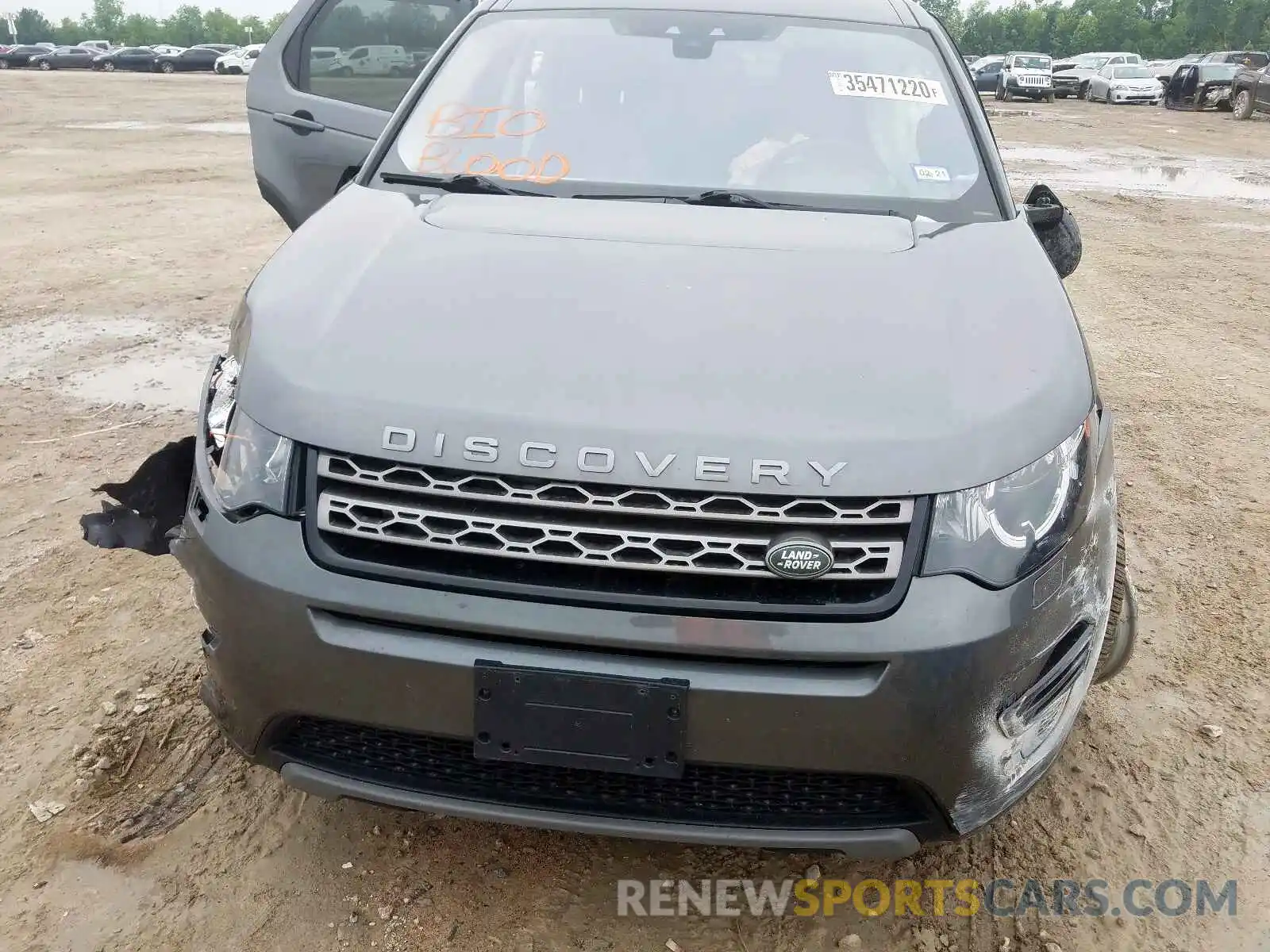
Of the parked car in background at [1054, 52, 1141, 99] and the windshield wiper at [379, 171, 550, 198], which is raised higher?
the windshield wiper at [379, 171, 550, 198]

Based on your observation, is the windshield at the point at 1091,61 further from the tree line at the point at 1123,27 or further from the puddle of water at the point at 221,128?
the puddle of water at the point at 221,128

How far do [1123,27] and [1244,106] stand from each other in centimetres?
5161

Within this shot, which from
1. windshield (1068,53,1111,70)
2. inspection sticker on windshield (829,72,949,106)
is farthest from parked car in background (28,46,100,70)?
inspection sticker on windshield (829,72,949,106)

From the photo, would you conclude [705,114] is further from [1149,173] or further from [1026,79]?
[1026,79]

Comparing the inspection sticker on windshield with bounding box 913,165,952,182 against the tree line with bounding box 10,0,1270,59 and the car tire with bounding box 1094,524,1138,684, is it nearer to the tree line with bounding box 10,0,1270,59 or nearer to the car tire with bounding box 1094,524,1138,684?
the car tire with bounding box 1094,524,1138,684

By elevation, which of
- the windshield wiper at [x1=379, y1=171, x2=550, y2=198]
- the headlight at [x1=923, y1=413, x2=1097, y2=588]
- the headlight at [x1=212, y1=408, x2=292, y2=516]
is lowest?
the headlight at [x1=923, y1=413, x2=1097, y2=588]

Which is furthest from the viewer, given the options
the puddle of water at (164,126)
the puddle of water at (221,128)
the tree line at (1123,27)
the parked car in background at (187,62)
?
the tree line at (1123,27)

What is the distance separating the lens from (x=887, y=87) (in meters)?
2.98

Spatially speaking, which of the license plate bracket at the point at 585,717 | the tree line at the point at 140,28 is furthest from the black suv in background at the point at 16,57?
the license plate bracket at the point at 585,717

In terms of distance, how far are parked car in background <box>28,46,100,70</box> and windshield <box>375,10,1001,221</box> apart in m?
57.8

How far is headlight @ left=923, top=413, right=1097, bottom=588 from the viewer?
174 centimetres

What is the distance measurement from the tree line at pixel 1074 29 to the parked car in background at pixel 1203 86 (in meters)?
19.5

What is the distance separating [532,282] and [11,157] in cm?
1345

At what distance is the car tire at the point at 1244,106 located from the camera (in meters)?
22.2
